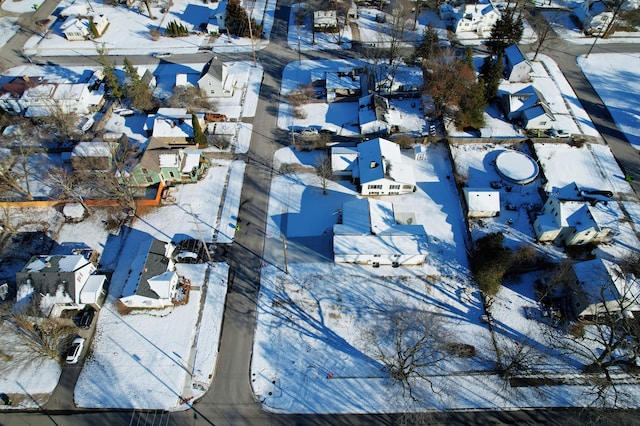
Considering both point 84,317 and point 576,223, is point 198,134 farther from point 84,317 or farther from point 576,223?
point 576,223

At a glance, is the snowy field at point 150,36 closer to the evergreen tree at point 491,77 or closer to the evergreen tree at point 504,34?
the evergreen tree at point 491,77

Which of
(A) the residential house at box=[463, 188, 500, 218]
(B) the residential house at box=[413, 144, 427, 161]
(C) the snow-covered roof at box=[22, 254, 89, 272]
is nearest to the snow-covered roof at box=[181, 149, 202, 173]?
(C) the snow-covered roof at box=[22, 254, 89, 272]

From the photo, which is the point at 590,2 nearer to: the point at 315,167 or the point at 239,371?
the point at 315,167

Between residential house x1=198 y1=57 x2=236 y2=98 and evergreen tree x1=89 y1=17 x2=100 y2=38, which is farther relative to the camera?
evergreen tree x1=89 y1=17 x2=100 y2=38

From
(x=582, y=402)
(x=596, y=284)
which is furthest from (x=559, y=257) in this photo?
(x=582, y=402)

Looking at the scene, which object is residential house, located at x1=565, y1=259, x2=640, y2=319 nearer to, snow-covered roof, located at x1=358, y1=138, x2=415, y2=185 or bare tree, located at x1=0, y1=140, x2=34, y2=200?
snow-covered roof, located at x1=358, y1=138, x2=415, y2=185

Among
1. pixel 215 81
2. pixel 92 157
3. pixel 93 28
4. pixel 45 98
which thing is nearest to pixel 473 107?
pixel 215 81
